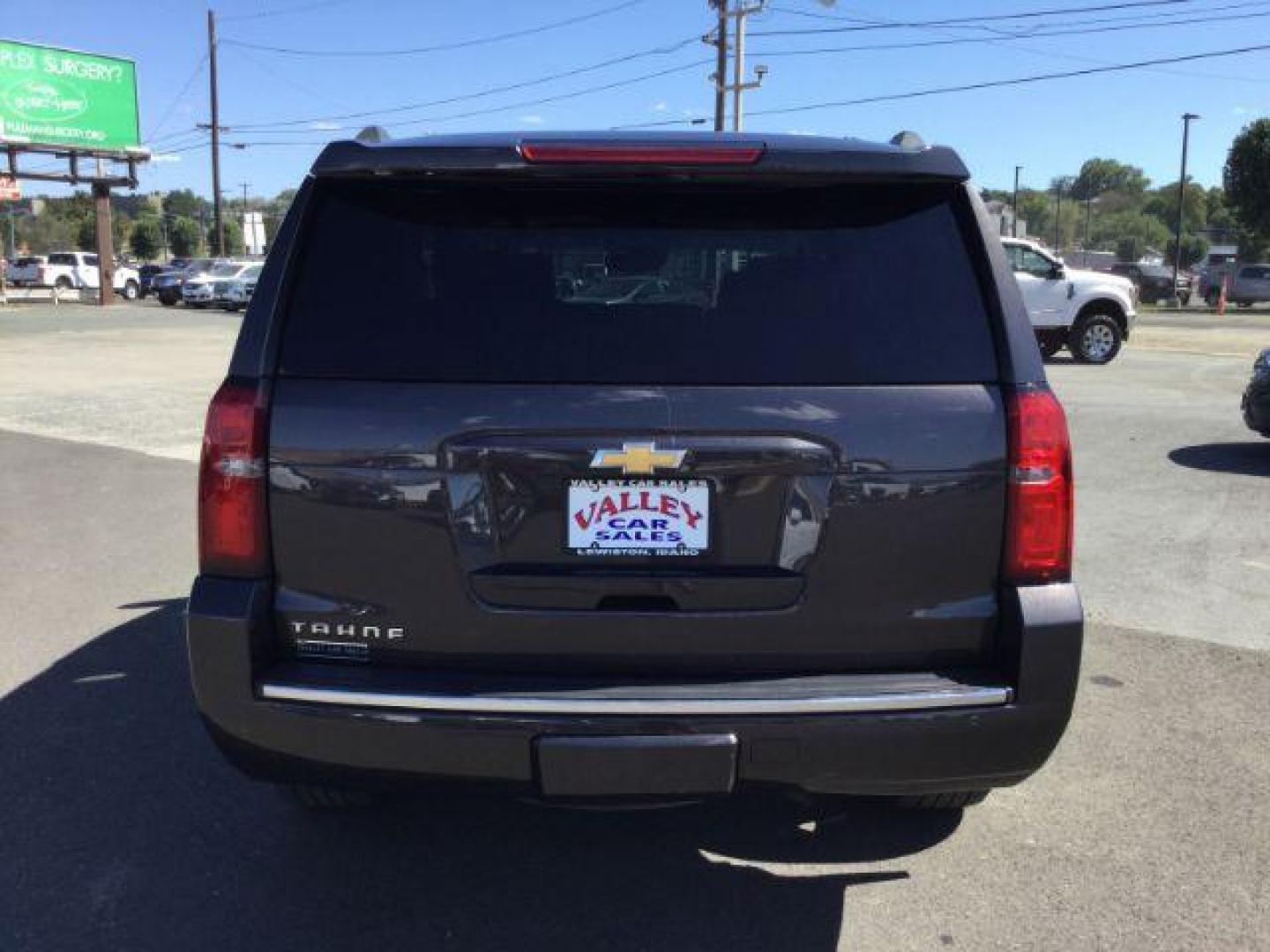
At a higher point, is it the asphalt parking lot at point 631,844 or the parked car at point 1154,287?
the parked car at point 1154,287

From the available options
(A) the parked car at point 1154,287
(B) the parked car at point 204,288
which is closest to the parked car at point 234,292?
(B) the parked car at point 204,288

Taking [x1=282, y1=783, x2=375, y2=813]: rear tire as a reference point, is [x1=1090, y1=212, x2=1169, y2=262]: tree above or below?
above

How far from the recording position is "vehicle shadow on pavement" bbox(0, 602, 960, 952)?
2.93 m

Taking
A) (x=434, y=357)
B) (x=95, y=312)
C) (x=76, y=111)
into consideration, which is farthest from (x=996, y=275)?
(x=76, y=111)

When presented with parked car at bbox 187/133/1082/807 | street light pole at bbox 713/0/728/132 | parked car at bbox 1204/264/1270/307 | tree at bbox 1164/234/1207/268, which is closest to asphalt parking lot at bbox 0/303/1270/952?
parked car at bbox 187/133/1082/807

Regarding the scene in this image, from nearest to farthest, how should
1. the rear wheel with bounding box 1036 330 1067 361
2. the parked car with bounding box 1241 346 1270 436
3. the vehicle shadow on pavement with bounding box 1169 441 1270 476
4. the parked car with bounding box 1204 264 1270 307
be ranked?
the vehicle shadow on pavement with bounding box 1169 441 1270 476, the parked car with bounding box 1241 346 1270 436, the rear wheel with bounding box 1036 330 1067 361, the parked car with bounding box 1204 264 1270 307

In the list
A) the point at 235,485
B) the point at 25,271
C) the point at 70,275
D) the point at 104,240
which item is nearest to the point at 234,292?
the point at 104,240

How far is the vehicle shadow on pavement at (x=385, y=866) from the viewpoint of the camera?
2926 mm

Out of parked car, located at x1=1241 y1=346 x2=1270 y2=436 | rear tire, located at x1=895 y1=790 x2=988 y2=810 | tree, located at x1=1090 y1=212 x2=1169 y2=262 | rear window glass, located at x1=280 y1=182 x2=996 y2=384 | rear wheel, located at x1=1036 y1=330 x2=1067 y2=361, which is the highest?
tree, located at x1=1090 y1=212 x2=1169 y2=262

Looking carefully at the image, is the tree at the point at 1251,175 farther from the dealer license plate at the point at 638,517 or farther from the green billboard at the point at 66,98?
the dealer license plate at the point at 638,517

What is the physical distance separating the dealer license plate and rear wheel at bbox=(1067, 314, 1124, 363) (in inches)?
731

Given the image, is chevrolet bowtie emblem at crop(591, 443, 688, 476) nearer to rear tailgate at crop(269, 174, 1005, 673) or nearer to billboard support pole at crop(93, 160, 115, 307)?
rear tailgate at crop(269, 174, 1005, 673)

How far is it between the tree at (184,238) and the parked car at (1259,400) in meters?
108

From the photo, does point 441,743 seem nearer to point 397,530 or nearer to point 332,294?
point 397,530
